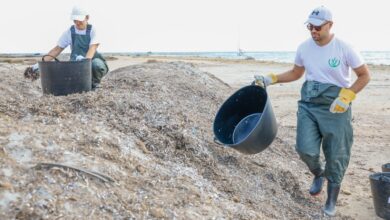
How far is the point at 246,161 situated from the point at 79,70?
2.21 metres

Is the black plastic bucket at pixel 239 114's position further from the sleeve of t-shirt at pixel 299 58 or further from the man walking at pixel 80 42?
the man walking at pixel 80 42

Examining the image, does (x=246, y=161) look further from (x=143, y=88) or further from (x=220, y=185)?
(x=143, y=88)

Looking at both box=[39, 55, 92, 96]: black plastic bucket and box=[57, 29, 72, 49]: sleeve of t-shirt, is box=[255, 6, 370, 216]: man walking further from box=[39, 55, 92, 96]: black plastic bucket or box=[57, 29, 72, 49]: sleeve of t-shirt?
box=[57, 29, 72, 49]: sleeve of t-shirt

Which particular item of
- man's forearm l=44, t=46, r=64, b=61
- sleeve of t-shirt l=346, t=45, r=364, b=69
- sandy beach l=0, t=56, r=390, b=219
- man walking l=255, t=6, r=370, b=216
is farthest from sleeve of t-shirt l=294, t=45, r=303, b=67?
man's forearm l=44, t=46, r=64, b=61

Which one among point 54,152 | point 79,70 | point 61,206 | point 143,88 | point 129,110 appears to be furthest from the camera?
point 143,88

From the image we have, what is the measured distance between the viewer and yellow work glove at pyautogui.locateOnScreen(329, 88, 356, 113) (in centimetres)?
389

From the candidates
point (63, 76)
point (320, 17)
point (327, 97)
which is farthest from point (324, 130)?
point (63, 76)

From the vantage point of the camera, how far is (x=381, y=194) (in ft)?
13.6

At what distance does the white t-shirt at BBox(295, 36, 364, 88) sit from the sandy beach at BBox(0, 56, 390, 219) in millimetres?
1085

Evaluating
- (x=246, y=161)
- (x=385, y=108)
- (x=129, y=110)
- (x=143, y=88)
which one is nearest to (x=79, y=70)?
(x=143, y=88)

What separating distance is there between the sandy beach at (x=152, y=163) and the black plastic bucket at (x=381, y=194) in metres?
0.21

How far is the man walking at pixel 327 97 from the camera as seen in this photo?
4.00 m

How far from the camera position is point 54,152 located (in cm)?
320

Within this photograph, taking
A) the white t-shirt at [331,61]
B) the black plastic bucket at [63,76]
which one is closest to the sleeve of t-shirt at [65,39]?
the black plastic bucket at [63,76]
